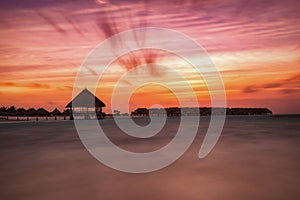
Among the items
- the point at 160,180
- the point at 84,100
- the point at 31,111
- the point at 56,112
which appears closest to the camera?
the point at 160,180

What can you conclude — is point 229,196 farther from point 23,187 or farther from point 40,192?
point 23,187

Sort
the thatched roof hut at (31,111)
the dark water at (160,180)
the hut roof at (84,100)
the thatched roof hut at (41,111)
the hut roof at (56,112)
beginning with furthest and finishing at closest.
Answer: the hut roof at (56,112), the thatched roof hut at (41,111), the thatched roof hut at (31,111), the hut roof at (84,100), the dark water at (160,180)

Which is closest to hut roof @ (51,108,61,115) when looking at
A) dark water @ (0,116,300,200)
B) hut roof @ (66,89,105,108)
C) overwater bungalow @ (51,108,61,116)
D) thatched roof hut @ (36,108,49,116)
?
overwater bungalow @ (51,108,61,116)

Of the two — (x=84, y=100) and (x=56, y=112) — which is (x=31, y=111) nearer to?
(x=56, y=112)

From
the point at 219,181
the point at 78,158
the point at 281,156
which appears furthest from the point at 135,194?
the point at 281,156

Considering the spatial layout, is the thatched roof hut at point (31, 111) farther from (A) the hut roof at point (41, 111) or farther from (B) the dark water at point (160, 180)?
(B) the dark water at point (160, 180)

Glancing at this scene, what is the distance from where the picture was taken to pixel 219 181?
10.7 metres

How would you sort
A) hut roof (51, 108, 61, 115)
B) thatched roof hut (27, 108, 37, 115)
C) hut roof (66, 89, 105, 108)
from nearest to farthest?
hut roof (66, 89, 105, 108), thatched roof hut (27, 108, 37, 115), hut roof (51, 108, 61, 115)

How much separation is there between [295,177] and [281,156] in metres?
5.91

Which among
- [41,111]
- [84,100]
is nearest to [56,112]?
[41,111]

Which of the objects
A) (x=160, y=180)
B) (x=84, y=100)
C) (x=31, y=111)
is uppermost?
(x=84, y=100)

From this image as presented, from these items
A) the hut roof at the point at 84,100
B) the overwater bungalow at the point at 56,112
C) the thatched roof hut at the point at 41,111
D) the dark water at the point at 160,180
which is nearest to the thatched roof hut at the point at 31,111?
the thatched roof hut at the point at 41,111

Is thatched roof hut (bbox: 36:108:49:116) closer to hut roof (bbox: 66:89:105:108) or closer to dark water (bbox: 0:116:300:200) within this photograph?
hut roof (bbox: 66:89:105:108)

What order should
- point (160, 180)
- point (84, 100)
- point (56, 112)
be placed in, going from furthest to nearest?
point (56, 112) < point (84, 100) < point (160, 180)
